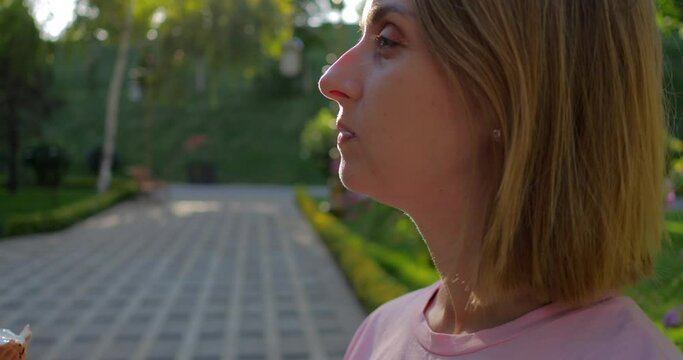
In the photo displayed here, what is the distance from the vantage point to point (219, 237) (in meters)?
11.8

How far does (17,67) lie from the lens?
16.1 metres

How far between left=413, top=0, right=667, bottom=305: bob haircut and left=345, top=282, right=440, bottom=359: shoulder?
0.69ft

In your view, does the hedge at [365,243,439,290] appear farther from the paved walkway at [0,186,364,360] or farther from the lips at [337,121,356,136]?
the lips at [337,121,356,136]

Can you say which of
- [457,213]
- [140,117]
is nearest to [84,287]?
[457,213]

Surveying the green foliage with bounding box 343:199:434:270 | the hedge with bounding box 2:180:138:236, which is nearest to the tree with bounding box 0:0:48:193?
the hedge with bounding box 2:180:138:236

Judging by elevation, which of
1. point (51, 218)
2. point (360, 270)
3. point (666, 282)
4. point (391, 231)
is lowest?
point (391, 231)

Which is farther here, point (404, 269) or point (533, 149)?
point (404, 269)

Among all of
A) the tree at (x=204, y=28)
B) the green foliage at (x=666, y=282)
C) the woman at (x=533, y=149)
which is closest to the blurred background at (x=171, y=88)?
the tree at (x=204, y=28)

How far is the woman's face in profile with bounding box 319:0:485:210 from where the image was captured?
0.73 metres

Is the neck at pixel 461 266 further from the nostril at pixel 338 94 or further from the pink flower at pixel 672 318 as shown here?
the pink flower at pixel 672 318

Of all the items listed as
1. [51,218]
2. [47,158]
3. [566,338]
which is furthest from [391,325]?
[47,158]

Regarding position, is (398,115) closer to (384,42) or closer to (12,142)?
(384,42)

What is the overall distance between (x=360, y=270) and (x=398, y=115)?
6.11 meters

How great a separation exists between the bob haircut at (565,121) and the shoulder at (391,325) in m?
0.21
